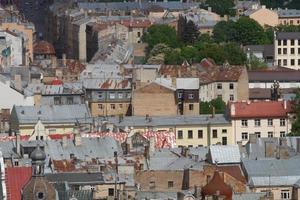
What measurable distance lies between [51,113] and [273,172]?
2309 cm

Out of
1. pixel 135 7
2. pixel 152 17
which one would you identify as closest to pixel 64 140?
pixel 152 17

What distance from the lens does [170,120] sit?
287 feet

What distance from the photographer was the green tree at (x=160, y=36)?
13675cm

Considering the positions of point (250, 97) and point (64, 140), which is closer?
point (64, 140)

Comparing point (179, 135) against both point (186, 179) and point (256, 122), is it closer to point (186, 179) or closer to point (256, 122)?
point (256, 122)

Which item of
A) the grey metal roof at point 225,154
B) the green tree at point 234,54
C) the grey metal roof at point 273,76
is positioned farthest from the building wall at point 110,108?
the grey metal roof at point 225,154

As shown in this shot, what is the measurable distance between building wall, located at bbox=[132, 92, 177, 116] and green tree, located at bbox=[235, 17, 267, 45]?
4790 cm

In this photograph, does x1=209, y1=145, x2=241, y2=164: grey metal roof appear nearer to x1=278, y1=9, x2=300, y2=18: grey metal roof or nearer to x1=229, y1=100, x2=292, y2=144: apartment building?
x1=229, y1=100, x2=292, y2=144: apartment building

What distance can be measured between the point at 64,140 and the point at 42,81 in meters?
30.9

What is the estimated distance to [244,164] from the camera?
222 ft

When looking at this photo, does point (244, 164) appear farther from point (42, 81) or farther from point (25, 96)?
point (42, 81)

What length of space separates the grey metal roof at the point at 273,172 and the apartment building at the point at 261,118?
19602 mm

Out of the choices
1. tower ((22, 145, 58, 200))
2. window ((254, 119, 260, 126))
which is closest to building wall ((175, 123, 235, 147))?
window ((254, 119, 260, 126))

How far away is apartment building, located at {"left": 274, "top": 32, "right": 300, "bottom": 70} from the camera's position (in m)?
133
